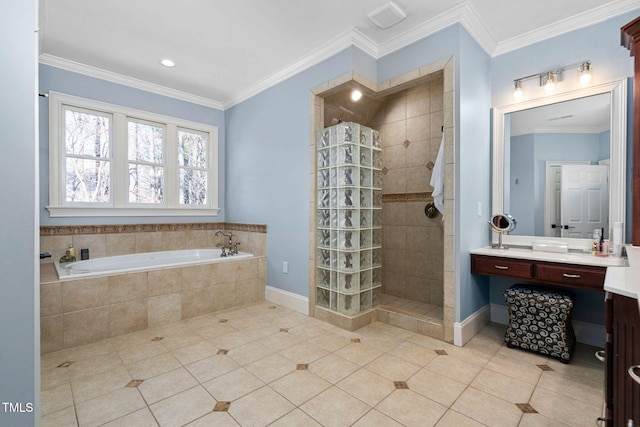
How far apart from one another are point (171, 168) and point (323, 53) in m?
2.55

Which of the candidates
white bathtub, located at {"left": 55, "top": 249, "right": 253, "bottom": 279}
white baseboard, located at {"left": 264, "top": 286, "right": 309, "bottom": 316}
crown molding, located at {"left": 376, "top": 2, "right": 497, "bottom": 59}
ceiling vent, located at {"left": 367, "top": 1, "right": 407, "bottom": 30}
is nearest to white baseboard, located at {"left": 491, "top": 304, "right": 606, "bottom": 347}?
white baseboard, located at {"left": 264, "top": 286, "right": 309, "bottom": 316}

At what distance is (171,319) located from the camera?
2.92 metres

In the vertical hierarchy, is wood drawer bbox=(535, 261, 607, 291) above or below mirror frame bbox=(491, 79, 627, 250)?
below

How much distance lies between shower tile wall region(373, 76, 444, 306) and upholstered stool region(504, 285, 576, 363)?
37.5 inches

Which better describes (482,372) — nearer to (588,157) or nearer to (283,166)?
(588,157)

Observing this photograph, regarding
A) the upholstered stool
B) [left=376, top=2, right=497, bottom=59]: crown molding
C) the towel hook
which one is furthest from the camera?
the towel hook

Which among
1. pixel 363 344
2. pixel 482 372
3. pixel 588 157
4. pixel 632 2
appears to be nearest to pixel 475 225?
pixel 588 157

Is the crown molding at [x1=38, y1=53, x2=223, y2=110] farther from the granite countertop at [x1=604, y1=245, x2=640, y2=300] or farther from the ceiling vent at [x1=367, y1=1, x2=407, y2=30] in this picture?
the granite countertop at [x1=604, y1=245, x2=640, y2=300]

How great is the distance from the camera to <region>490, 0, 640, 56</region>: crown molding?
2.20 metres

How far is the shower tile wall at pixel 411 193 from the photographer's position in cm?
332

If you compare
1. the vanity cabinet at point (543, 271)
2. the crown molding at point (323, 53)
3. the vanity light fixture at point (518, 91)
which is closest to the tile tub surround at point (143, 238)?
the crown molding at point (323, 53)

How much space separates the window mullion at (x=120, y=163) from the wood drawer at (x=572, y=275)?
4.40 metres

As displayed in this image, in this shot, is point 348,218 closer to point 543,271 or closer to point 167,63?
point 543,271

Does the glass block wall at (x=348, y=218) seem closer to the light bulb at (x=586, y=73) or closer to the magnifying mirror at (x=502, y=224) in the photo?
the magnifying mirror at (x=502, y=224)
